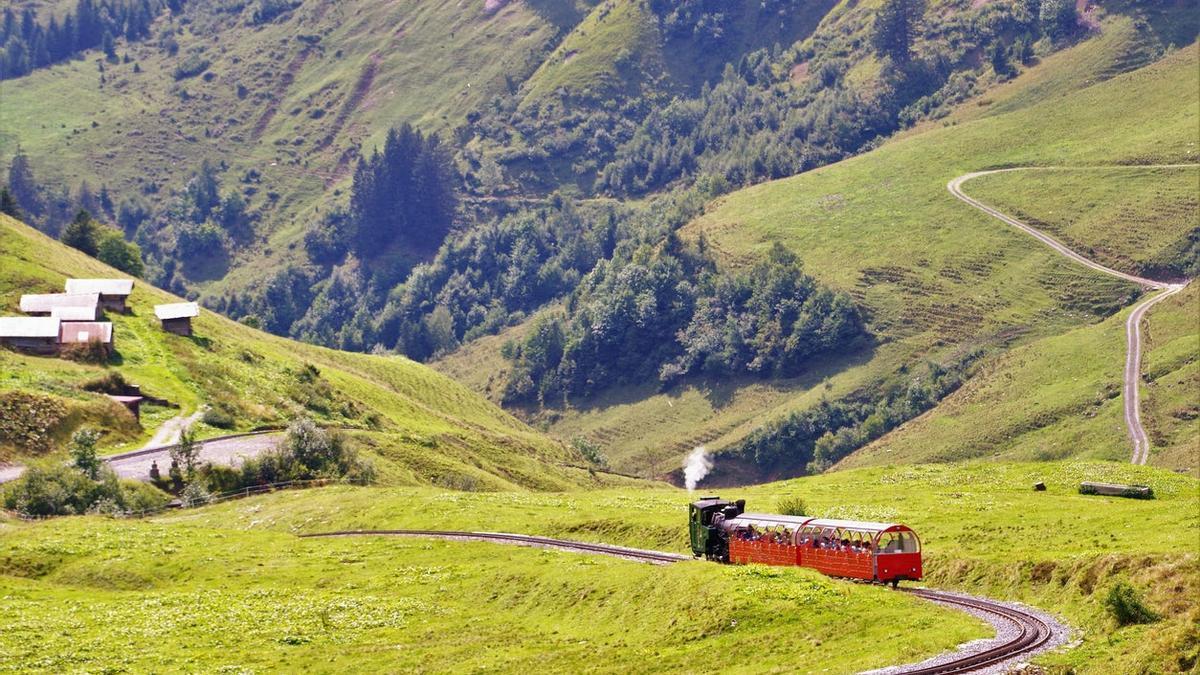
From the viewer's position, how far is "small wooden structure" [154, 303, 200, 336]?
6373 inches

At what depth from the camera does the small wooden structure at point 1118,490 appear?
291 feet

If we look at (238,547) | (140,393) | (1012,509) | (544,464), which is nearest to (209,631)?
(238,547)

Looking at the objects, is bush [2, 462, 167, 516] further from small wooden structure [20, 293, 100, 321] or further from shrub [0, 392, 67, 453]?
small wooden structure [20, 293, 100, 321]

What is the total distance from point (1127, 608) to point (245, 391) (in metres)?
112

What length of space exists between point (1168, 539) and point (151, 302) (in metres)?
133

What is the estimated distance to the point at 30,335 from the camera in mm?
144375

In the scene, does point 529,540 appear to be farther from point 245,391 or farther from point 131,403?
point 245,391

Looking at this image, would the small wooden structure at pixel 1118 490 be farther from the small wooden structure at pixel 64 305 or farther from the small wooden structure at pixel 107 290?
the small wooden structure at pixel 107 290

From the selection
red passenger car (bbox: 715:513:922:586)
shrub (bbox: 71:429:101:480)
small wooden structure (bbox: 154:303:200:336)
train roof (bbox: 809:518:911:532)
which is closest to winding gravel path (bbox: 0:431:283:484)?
shrub (bbox: 71:429:101:480)

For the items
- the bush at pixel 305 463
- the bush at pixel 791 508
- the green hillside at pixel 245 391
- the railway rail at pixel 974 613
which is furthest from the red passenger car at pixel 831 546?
the green hillside at pixel 245 391

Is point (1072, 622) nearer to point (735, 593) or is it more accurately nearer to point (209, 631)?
point (735, 593)

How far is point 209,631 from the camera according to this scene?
224 feet

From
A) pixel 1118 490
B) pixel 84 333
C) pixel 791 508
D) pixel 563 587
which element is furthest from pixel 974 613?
pixel 84 333

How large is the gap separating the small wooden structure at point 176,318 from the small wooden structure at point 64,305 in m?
8.76
